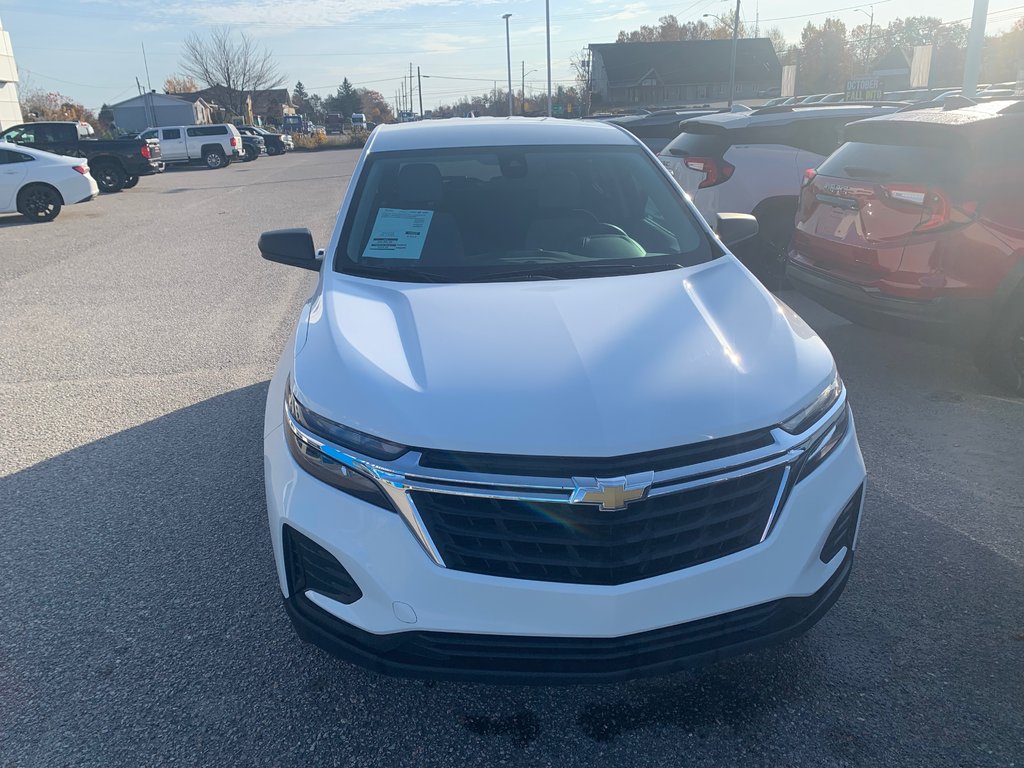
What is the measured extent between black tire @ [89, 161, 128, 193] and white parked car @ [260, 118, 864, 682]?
23765mm

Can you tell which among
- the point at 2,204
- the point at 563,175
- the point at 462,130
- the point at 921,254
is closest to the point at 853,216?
the point at 921,254

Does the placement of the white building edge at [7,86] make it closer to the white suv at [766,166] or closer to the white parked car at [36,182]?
the white parked car at [36,182]

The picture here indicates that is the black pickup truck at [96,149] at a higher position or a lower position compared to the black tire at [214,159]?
higher

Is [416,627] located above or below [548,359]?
below

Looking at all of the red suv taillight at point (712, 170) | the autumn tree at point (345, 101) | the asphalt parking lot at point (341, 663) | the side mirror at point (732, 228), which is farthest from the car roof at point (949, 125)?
A: the autumn tree at point (345, 101)

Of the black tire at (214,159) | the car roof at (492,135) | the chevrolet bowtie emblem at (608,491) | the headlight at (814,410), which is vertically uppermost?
the car roof at (492,135)

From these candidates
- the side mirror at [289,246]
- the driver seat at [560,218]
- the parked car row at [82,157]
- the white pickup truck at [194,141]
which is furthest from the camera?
the white pickup truck at [194,141]

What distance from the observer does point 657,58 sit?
73.9m

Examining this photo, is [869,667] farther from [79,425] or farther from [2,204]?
[2,204]

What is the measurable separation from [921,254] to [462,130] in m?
2.85

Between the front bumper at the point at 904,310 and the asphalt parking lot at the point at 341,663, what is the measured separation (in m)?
0.46

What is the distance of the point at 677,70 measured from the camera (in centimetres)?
7362

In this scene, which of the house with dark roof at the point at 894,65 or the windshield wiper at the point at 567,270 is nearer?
the windshield wiper at the point at 567,270

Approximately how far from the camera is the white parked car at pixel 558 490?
6.77ft
